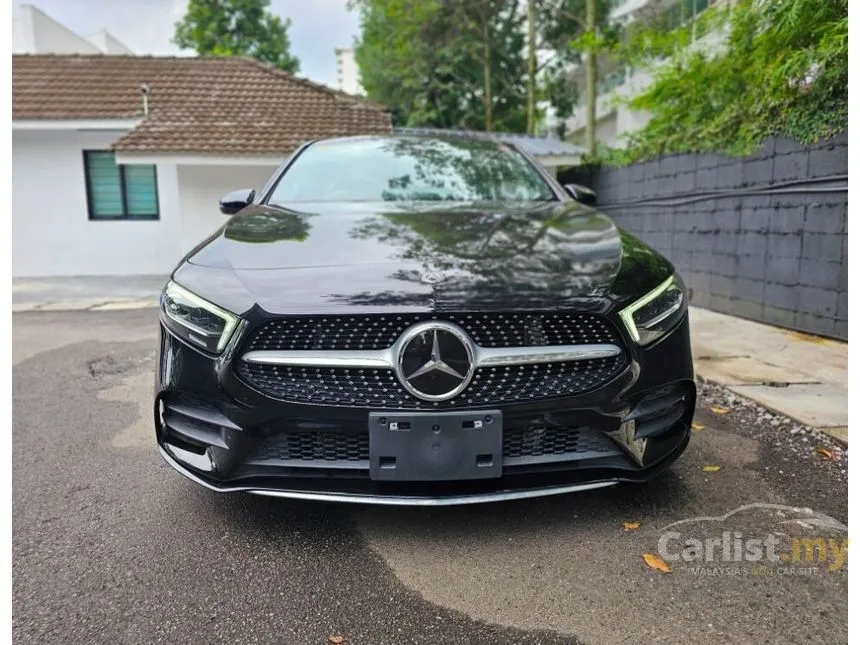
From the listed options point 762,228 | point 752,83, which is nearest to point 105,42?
point 752,83

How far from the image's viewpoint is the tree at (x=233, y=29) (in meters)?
26.4

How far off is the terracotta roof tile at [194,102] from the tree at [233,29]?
16692mm

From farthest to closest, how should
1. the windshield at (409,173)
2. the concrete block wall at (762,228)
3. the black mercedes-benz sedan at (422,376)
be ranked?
the concrete block wall at (762,228) → the windshield at (409,173) → the black mercedes-benz sedan at (422,376)

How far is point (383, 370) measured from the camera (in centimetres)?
174

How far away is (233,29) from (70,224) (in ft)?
66.8

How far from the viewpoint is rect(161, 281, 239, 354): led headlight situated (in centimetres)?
179

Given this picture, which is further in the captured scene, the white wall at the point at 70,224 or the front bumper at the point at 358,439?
the white wall at the point at 70,224

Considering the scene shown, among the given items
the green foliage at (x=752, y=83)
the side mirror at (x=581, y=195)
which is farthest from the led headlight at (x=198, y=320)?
the green foliage at (x=752, y=83)

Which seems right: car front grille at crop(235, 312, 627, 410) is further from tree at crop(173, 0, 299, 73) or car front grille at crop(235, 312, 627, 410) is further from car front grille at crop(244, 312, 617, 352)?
tree at crop(173, 0, 299, 73)

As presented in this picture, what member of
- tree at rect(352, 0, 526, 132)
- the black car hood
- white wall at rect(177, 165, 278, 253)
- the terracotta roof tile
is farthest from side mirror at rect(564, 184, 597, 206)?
tree at rect(352, 0, 526, 132)

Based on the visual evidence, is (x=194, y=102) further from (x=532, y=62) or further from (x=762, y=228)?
(x=762, y=228)

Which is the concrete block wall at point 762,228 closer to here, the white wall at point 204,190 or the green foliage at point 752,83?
the green foliage at point 752,83

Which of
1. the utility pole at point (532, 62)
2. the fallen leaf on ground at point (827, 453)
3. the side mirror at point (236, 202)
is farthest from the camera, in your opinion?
the utility pole at point (532, 62)

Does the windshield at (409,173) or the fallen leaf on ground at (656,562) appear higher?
the windshield at (409,173)
